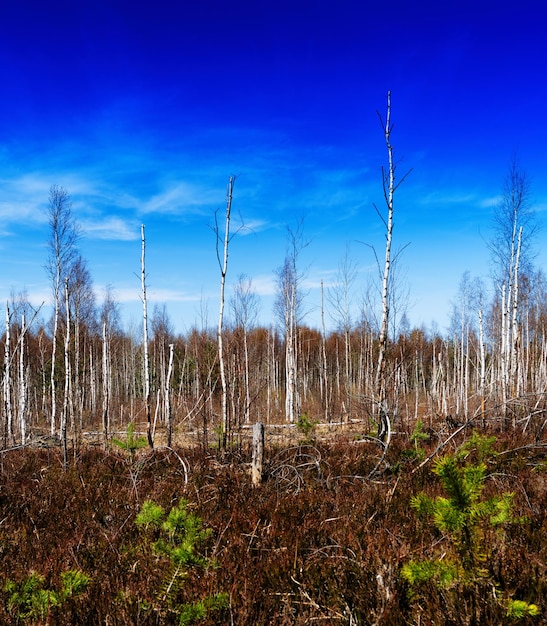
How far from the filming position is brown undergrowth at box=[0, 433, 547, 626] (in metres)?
2.80

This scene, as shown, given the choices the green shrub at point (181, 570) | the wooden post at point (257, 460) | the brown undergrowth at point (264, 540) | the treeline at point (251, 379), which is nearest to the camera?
the green shrub at point (181, 570)

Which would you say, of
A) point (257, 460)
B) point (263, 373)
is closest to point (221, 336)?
point (257, 460)

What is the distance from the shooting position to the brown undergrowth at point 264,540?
9.20ft

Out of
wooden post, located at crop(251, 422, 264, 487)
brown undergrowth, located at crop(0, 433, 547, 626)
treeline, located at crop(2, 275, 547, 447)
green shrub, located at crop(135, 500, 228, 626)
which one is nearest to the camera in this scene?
green shrub, located at crop(135, 500, 228, 626)

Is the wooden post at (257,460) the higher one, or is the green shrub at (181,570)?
the green shrub at (181,570)

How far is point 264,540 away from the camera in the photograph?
433 cm

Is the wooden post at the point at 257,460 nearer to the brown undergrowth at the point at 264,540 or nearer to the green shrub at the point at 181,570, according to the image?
the brown undergrowth at the point at 264,540

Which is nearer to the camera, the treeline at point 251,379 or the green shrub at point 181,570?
the green shrub at point 181,570

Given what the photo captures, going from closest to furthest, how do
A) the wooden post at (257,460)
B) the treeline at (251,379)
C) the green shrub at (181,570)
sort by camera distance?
the green shrub at (181,570) < the wooden post at (257,460) < the treeline at (251,379)

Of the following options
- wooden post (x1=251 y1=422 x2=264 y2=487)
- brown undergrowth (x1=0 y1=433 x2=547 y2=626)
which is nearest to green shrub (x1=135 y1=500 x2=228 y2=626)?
brown undergrowth (x1=0 y1=433 x2=547 y2=626)

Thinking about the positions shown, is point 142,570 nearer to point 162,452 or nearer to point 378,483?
point 378,483

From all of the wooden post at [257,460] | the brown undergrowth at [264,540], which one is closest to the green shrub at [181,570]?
the brown undergrowth at [264,540]

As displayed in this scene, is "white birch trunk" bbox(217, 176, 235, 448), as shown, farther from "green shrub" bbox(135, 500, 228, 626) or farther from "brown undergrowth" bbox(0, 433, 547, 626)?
"green shrub" bbox(135, 500, 228, 626)

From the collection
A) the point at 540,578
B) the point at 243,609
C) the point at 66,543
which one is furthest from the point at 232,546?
the point at 540,578
